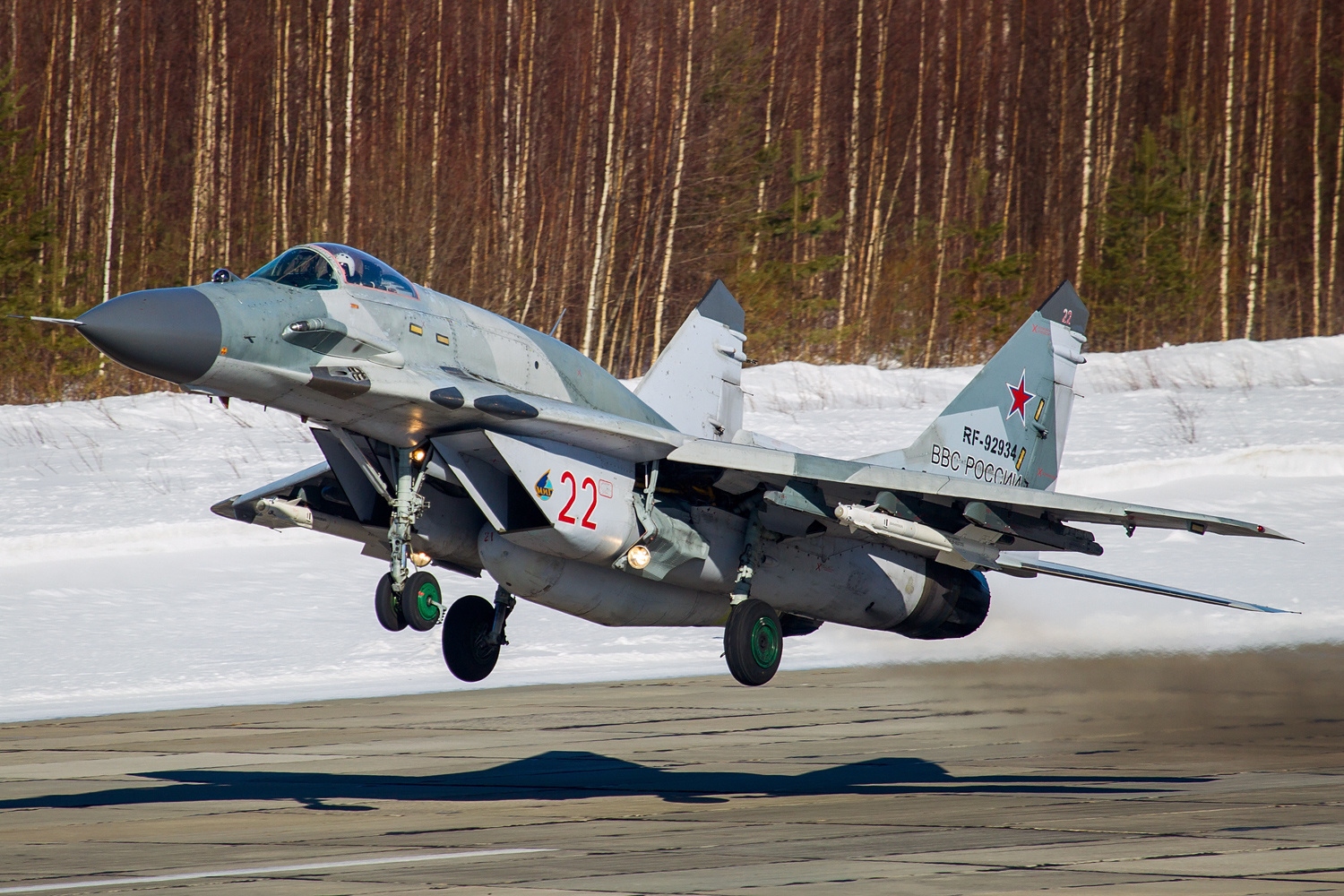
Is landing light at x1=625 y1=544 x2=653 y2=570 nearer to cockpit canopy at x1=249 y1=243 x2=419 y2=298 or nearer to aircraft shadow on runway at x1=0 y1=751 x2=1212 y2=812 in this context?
aircraft shadow on runway at x1=0 y1=751 x2=1212 y2=812

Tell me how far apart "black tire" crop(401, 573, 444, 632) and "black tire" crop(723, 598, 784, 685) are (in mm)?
2733

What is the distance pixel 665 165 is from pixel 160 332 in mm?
26784

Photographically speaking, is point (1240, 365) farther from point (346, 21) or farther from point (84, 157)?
point (84, 157)

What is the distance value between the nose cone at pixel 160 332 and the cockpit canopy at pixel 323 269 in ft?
2.66

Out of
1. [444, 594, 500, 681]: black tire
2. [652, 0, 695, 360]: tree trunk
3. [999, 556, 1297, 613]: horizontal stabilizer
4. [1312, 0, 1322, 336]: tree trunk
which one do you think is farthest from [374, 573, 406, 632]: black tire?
[1312, 0, 1322, 336]: tree trunk

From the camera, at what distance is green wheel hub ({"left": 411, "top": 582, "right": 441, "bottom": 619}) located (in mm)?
10000

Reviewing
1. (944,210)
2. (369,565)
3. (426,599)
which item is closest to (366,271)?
(426,599)

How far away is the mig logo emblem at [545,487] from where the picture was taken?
10.8m

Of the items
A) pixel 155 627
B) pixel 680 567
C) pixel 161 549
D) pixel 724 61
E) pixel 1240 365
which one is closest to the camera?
pixel 680 567

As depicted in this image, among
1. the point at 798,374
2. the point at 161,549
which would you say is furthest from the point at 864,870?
the point at 798,374

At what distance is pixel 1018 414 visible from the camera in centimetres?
1453

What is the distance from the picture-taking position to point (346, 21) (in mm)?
38188

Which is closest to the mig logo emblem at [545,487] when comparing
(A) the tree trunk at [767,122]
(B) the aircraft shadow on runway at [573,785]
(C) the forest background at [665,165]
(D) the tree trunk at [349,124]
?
(B) the aircraft shadow on runway at [573,785]

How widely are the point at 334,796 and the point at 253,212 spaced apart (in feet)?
88.0
